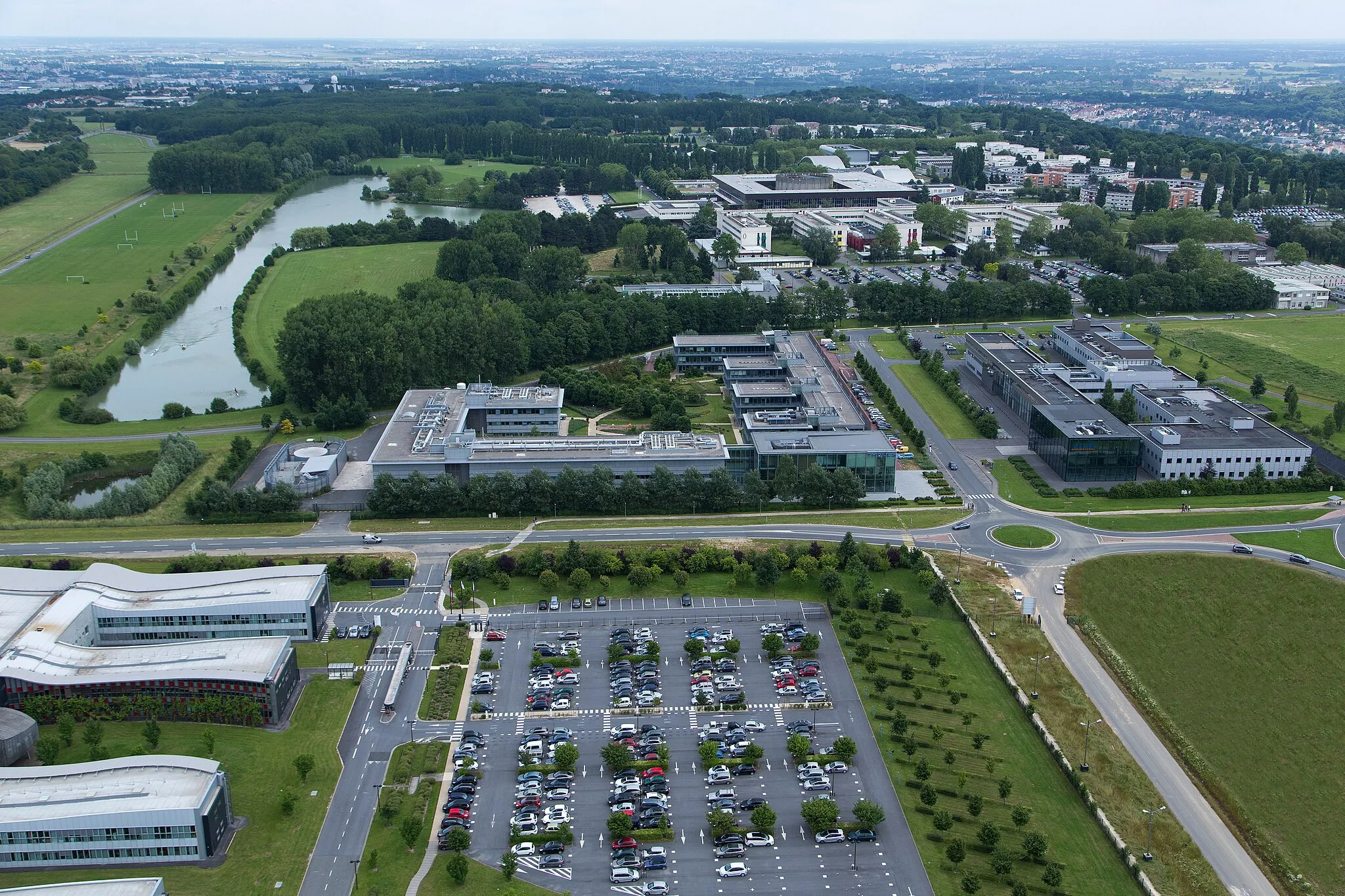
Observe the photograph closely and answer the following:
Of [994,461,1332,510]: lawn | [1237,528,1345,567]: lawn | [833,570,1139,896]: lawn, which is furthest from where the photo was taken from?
[994,461,1332,510]: lawn

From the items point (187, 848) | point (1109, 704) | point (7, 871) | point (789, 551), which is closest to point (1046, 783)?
point (1109, 704)

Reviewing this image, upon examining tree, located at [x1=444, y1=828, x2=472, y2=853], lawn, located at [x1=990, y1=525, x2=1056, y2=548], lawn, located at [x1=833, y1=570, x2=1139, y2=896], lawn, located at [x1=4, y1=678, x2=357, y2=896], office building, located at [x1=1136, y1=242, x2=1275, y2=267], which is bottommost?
lawn, located at [x1=4, y1=678, x2=357, y2=896]

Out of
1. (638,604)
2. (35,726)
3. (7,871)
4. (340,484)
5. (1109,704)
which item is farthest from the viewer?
(340,484)

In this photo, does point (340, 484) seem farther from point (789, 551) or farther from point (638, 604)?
point (789, 551)

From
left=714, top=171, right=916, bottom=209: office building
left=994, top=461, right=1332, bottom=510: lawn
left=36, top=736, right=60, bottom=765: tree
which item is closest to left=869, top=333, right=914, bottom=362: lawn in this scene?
left=994, top=461, right=1332, bottom=510: lawn

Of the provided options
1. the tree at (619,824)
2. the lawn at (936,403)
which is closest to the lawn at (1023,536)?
the lawn at (936,403)

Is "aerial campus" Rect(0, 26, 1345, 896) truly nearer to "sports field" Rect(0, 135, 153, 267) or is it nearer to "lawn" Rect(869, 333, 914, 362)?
"lawn" Rect(869, 333, 914, 362)
